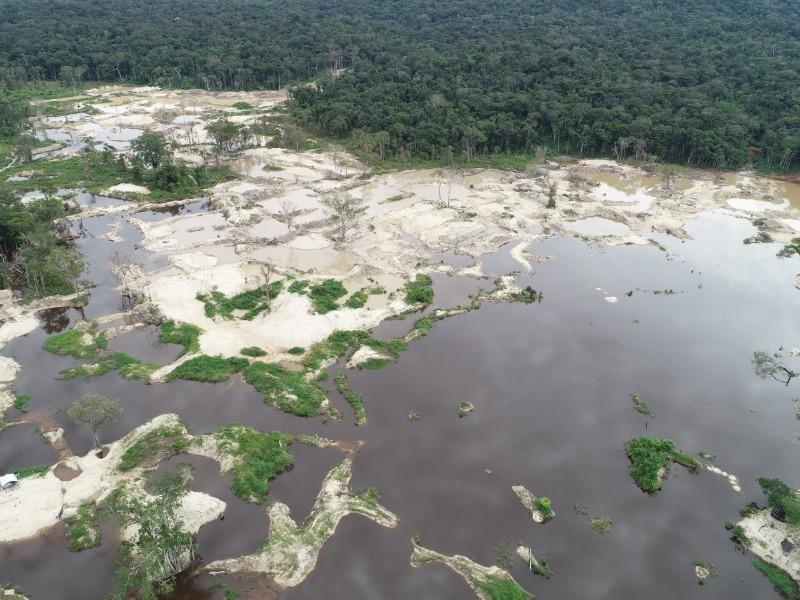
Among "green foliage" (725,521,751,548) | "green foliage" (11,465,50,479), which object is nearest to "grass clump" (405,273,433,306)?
"green foliage" (725,521,751,548)

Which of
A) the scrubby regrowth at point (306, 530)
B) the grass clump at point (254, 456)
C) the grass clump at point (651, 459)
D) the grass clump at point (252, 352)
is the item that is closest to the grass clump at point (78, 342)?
the grass clump at point (252, 352)

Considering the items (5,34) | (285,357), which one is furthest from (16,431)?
(5,34)

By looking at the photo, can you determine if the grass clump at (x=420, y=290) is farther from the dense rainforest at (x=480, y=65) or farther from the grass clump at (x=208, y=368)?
the dense rainforest at (x=480, y=65)

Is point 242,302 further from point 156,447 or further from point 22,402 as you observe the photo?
point 22,402

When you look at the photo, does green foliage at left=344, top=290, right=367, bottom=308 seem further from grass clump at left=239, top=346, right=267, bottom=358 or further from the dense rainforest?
the dense rainforest

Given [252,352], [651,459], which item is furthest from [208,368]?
[651,459]
